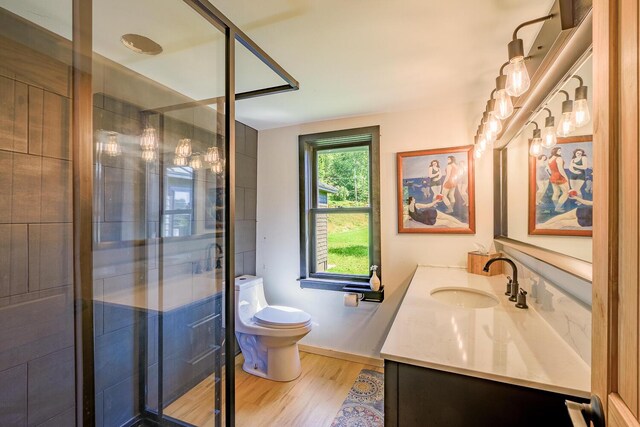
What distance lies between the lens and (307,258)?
2.71 meters

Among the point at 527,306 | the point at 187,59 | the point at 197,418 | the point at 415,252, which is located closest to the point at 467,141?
the point at 415,252

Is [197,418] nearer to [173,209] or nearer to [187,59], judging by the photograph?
[173,209]

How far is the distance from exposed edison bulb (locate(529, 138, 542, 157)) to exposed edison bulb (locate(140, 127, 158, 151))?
2067mm

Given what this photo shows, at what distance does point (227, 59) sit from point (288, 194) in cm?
162

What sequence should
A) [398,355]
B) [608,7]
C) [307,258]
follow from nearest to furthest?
1. [608,7]
2. [398,355]
3. [307,258]

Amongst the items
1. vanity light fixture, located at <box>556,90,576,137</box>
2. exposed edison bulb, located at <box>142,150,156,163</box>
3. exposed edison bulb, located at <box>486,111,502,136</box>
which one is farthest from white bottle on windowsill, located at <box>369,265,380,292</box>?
exposed edison bulb, located at <box>142,150,156,163</box>

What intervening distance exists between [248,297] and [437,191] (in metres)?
1.88

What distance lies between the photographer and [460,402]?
842 millimetres

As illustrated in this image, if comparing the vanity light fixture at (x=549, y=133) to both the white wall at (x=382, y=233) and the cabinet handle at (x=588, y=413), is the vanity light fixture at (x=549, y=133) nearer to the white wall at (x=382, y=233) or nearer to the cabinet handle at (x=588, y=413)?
the white wall at (x=382, y=233)

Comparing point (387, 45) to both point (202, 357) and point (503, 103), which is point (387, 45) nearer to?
point (503, 103)

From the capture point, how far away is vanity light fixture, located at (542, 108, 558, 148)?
3.90ft

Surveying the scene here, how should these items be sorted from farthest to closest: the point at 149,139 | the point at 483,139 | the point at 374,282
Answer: the point at 374,282 → the point at 483,139 → the point at 149,139

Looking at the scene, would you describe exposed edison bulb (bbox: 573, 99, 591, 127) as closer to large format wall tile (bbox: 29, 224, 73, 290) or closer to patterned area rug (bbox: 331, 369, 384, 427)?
patterned area rug (bbox: 331, 369, 384, 427)

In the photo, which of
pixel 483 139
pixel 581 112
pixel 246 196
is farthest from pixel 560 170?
pixel 246 196
